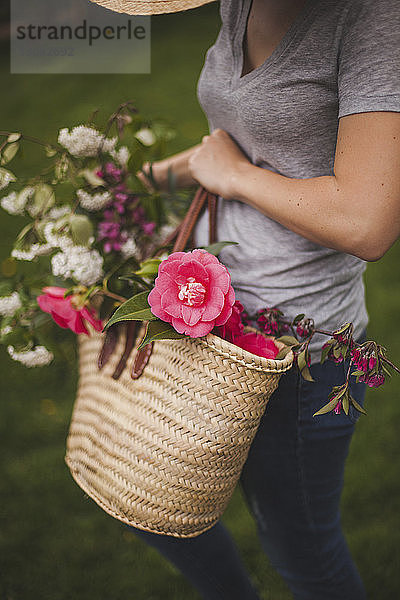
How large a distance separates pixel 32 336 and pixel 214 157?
1.78ft

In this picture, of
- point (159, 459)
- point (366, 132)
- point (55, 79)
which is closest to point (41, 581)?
point (159, 459)

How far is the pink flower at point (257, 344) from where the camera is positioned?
95 centimetres

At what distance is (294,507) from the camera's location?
118cm

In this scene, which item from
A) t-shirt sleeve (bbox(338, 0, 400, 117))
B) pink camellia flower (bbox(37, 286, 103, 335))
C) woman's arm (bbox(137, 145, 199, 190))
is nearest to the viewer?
t-shirt sleeve (bbox(338, 0, 400, 117))

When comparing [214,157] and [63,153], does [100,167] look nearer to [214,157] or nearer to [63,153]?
[63,153]

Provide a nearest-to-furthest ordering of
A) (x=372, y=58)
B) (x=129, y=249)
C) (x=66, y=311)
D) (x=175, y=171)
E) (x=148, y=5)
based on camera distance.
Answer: (x=372, y=58), (x=148, y=5), (x=66, y=311), (x=129, y=249), (x=175, y=171)

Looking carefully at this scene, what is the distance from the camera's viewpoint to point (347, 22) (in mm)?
844

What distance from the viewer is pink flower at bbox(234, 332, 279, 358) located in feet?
3.13

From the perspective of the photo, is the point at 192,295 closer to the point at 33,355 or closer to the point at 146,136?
the point at 33,355

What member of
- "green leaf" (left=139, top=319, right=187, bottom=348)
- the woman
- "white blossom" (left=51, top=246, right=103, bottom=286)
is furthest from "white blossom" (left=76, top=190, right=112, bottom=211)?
"green leaf" (left=139, top=319, right=187, bottom=348)

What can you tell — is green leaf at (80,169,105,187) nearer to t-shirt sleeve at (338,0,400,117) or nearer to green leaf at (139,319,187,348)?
green leaf at (139,319,187,348)

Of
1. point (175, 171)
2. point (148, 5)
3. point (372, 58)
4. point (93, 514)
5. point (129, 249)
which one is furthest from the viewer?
point (93, 514)

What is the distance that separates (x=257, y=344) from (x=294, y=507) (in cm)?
41

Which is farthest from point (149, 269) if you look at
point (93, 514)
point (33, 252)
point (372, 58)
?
point (93, 514)
